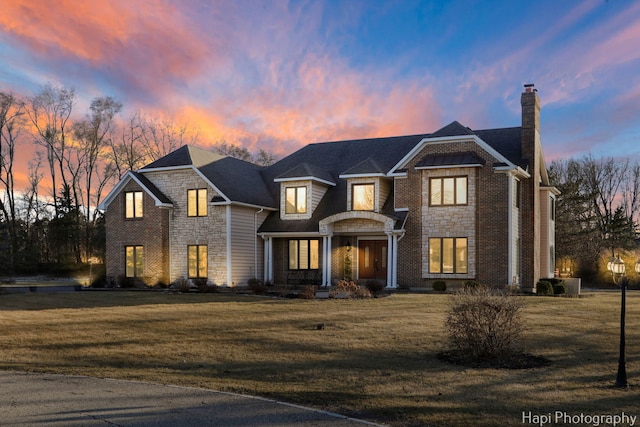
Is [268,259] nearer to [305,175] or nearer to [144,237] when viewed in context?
[305,175]

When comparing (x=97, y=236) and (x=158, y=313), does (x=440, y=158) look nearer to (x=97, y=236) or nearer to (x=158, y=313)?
(x=158, y=313)

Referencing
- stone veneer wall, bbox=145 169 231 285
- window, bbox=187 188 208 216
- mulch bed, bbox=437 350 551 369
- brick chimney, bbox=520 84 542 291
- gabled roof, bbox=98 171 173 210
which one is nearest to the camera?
mulch bed, bbox=437 350 551 369

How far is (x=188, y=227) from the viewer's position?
97.6 ft

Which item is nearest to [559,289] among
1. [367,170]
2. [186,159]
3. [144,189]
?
[367,170]

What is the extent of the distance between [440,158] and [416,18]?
8.83 meters

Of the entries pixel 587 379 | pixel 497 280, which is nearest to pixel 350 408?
pixel 587 379

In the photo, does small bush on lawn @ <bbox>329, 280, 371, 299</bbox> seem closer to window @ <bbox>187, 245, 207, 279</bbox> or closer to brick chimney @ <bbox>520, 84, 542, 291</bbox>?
brick chimney @ <bbox>520, 84, 542, 291</bbox>

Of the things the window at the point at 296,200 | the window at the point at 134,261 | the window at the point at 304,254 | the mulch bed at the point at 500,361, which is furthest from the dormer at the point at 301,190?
the mulch bed at the point at 500,361

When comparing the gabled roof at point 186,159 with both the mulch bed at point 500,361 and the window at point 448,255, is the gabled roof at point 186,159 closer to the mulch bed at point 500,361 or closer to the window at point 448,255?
the window at point 448,255

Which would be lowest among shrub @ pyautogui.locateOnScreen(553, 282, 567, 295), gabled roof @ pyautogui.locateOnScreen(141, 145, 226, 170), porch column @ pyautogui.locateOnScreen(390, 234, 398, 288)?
shrub @ pyautogui.locateOnScreen(553, 282, 567, 295)

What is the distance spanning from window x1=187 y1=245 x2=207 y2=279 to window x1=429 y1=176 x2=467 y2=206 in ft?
39.7

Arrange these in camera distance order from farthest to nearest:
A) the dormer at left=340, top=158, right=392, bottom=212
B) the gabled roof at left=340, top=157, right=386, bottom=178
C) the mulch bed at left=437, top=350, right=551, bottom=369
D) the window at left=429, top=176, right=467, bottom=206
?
the dormer at left=340, top=158, right=392, bottom=212, the gabled roof at left=340, top=157, right=386, bottom=178, the window at left=429, top=176, right=467, bottom=206, the mulch bed at left=437, top=350, right=551, bottom=369

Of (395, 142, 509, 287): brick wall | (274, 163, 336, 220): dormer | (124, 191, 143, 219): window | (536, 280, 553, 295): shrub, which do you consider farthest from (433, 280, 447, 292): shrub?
(124, 191, 143, 219): window

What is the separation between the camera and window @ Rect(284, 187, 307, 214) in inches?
1187
